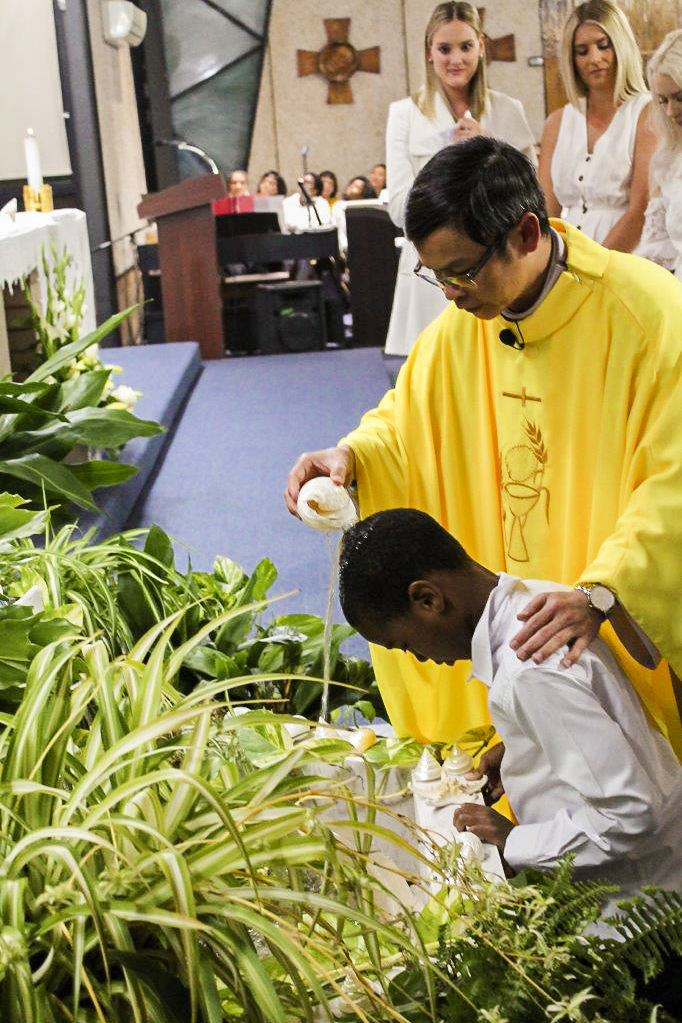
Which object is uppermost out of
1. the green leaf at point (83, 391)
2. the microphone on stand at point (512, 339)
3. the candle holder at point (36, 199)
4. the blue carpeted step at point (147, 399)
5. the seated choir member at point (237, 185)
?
the candle holder at point (36, 199)

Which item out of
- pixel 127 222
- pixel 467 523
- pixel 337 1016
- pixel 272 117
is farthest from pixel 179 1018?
pixel 272 117

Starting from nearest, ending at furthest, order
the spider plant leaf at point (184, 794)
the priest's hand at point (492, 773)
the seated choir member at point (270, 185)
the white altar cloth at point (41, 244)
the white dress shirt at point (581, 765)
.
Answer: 1. the spider plant leaf at point (184, 794)
2. the white dress shirt at point (581, 765)
3. the priest's hand at point (492, 773)
4. the white altar cloth at point (41, 244)
5. the seated choir member at point (270, 185)

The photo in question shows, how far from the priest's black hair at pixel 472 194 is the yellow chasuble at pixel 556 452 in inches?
8.6

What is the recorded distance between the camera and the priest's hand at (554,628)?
1853 mm

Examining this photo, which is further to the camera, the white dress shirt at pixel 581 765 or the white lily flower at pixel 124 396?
the white lily flower at pixel 124 396

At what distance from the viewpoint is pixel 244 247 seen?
9906 mm

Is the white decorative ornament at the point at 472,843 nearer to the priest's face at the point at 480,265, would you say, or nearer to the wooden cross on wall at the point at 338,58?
the priest's face at the point at 480,265

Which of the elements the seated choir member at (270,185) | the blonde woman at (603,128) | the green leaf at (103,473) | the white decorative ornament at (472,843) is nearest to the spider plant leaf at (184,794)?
the white decorative ornament at (472,843)

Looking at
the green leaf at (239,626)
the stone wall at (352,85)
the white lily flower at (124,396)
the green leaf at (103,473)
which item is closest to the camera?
the green leaf at (239,626)

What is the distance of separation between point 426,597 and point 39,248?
11.5ft

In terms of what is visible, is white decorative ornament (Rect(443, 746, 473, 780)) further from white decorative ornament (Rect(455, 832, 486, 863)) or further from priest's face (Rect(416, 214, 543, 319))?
priest's face (Rect(416, 214, 543, 319))

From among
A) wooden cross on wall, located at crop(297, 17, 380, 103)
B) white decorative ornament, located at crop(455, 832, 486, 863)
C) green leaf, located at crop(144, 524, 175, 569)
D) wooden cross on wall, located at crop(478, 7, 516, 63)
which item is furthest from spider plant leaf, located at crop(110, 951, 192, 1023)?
wooden cross on wall, located at crop(297, 17, 380, 103)

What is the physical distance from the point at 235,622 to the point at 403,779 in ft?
2.89

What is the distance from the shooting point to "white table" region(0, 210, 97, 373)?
4.40 m
